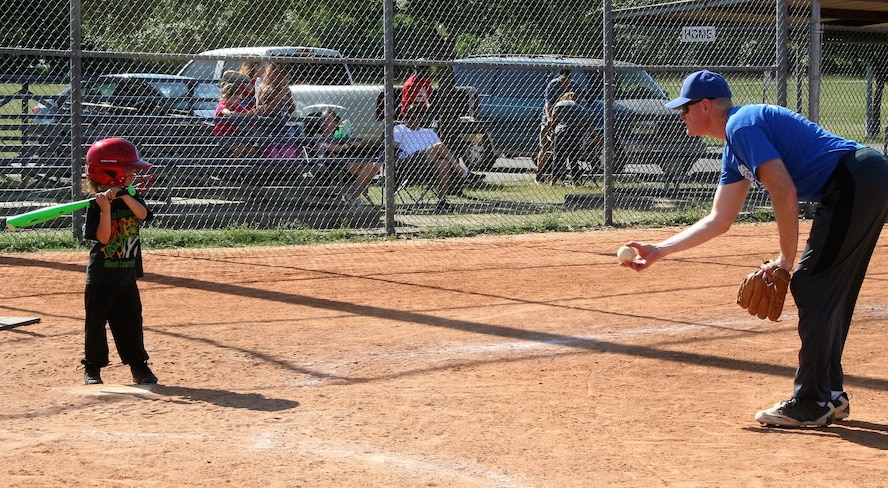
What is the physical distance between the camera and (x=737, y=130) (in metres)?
4.80

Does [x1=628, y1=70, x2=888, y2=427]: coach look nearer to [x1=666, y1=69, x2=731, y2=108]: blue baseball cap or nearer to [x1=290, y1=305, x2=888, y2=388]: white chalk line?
[x1=666, y1=69, x2=731, y2=108]: blue baseball cap

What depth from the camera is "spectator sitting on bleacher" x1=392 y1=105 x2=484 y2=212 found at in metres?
13.5

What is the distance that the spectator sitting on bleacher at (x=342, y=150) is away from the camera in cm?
1261

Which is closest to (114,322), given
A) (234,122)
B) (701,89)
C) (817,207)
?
(701,89)

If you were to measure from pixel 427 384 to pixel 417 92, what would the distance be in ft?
28.5

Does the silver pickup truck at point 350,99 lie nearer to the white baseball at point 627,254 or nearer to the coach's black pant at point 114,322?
the coach's black pant at point 114,322

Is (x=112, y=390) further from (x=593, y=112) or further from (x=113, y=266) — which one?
(x=593, y=112)

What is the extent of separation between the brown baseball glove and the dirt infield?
22.2 inches

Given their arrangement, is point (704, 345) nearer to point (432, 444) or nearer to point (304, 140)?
point (432, 444)

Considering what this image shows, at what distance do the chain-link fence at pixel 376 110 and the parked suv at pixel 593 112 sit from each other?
0.03m

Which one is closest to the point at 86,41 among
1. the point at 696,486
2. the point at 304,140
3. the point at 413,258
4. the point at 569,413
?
the point at 304,140

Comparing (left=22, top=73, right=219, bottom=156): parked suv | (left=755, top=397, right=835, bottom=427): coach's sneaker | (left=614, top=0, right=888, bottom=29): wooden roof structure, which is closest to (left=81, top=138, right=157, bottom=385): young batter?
(left=755, top=397, right=835, bottom=427): coach's sneaker

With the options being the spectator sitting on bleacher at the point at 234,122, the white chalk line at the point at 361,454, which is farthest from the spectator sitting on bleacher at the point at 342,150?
the white chalk line at the point at 361,454

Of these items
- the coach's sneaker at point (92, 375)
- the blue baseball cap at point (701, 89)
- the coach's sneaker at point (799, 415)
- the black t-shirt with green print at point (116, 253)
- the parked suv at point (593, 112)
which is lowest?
the coach's sneaker at point (92, 375)
